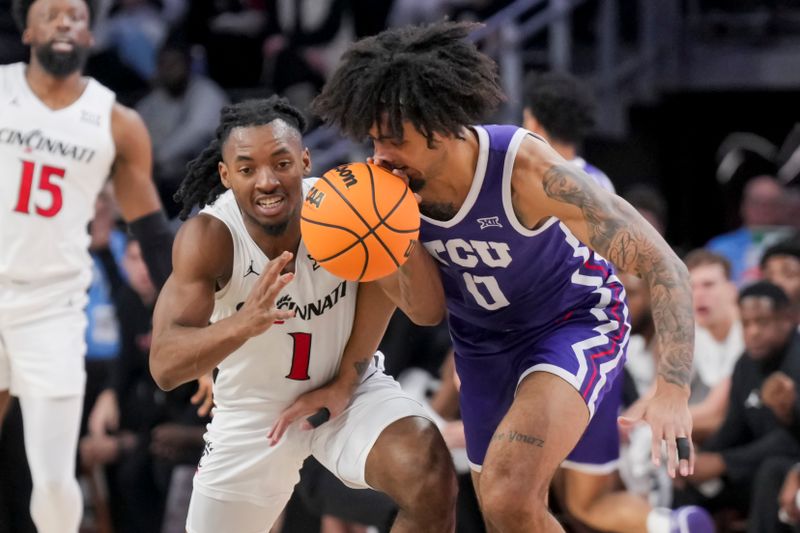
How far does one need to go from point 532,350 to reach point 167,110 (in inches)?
231

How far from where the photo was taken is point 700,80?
10.4 metres

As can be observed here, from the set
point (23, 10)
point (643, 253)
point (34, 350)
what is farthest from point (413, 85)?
point (23, 10)

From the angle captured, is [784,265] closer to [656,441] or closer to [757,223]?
[757,223]

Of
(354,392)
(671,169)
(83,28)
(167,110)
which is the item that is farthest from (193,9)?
(354,392)

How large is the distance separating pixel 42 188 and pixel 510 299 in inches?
88.3

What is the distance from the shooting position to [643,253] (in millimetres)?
4430

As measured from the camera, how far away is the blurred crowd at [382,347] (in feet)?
22.6

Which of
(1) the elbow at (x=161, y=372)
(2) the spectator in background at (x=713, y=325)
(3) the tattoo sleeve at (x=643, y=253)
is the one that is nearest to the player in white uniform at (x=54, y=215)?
(1) the elbow at (x=161, y=372)

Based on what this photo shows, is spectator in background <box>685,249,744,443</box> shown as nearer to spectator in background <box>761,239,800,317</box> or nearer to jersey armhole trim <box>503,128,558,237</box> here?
spectator in background <box>761,239,800,317</box>

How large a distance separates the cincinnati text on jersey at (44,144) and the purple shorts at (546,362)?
1955 millimetres

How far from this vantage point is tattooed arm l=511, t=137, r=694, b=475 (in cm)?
418

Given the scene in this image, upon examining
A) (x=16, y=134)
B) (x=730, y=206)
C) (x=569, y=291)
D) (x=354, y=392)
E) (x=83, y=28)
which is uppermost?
(x=83, y=28)

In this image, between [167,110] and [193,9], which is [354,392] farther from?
[193,9]

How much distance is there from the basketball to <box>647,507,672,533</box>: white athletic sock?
8.09 ft
